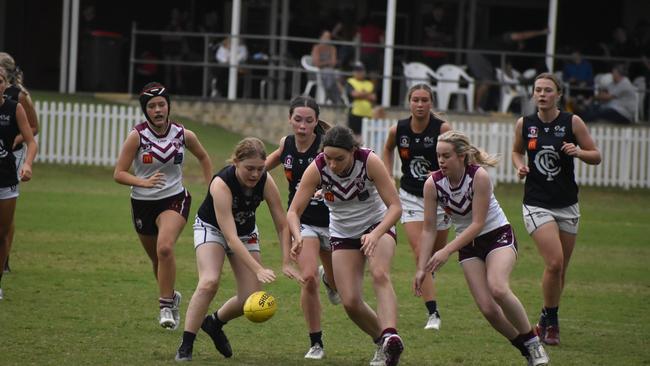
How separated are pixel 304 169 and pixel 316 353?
159 cm

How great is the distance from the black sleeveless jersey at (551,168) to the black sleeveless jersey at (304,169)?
6.58ft

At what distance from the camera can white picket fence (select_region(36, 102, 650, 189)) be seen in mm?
26047

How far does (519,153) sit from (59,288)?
500 centimetres

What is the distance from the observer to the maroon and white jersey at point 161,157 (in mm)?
10797

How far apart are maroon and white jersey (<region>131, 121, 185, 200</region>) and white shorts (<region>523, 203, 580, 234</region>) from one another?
3.12m

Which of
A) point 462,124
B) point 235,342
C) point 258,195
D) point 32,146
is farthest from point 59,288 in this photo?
point 462,124

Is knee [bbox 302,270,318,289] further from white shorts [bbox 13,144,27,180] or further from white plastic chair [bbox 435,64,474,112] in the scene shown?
white plastic chair [bbox 435,64,474,112]

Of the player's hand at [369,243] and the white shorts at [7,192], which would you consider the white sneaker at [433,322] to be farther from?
the white shorts at [7,192]

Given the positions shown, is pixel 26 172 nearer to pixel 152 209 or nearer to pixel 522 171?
pixel 152 209

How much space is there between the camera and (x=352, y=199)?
9.32 metres

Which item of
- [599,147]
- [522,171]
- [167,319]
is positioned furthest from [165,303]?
[599,147]

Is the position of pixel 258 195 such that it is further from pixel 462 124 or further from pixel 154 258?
pixel 462 124

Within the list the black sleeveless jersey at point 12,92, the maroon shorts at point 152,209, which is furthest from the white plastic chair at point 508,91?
the maroon shorts at point 152,209

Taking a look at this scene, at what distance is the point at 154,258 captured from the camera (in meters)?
11.1
